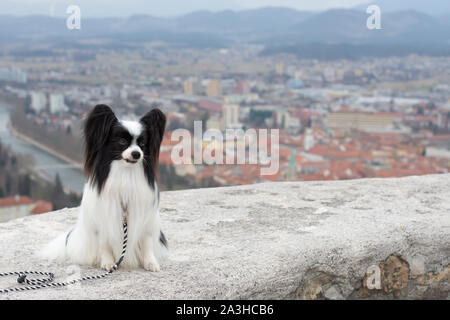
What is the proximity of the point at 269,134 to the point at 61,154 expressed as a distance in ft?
40.0

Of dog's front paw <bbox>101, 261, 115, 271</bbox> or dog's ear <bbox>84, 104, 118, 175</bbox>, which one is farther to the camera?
dog's front paw <bbox>101, 261, 115, 271</bbox>

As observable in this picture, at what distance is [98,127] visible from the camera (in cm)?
263

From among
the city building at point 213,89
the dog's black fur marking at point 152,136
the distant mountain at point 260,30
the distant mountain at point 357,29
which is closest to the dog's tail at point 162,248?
the dog's black fur marking at point 152,136

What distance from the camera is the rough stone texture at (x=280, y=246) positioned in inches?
119

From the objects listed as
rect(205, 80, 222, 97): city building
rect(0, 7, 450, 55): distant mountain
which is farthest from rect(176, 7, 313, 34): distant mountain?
rect(205, 80, 222, 97): city building

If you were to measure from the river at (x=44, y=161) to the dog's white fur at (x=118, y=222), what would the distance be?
2090 cm

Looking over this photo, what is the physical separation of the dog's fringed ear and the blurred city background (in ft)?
62.1

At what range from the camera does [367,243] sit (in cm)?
367

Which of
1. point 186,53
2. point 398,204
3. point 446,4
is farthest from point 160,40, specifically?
point 398,204

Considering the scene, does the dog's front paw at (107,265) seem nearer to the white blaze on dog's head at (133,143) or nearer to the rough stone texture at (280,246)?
the rough stone texture at (280,246)

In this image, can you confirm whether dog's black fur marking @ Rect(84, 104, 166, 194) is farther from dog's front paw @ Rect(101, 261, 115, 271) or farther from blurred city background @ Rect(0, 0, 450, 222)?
blurred city background @ Rect(0, 0, 450, 222)

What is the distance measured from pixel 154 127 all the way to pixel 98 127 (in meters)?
0.25

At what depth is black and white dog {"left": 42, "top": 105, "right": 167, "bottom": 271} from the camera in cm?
262
